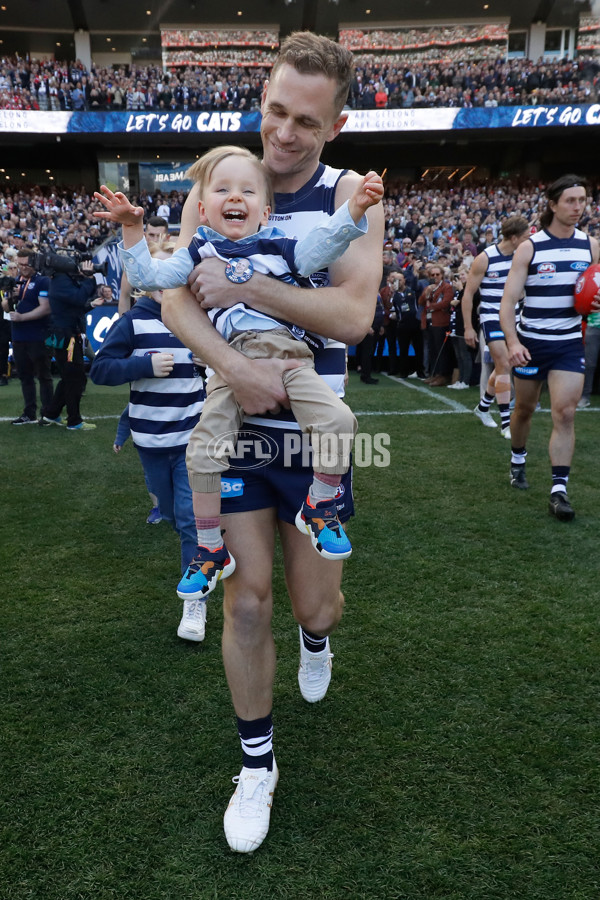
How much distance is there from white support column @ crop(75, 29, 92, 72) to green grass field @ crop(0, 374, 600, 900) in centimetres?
3793

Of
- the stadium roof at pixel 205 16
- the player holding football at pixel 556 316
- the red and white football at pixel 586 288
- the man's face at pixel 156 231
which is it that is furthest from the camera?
the stadium roof at pixel 205 16

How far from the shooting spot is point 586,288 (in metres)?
4.71

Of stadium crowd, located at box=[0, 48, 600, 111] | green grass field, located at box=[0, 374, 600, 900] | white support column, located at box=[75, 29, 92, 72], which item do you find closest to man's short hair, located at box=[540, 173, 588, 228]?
green grass field, located at box=[0, 374, 600, 900]

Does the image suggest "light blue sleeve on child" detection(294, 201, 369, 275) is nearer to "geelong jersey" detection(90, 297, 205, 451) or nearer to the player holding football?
"geelong jersey" detection(90, 297, 205, 451)

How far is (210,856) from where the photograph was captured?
198cm

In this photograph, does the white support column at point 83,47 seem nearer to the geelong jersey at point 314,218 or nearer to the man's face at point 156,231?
the man's face at point 156,231

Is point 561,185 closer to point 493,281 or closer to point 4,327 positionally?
point 493,281

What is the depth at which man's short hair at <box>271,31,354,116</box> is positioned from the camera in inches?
78.5

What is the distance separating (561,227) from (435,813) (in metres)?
4.18

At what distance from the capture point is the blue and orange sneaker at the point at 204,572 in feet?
6.55

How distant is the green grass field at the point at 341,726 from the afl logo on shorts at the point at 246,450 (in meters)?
1.10

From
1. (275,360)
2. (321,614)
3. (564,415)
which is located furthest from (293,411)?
(564,415)

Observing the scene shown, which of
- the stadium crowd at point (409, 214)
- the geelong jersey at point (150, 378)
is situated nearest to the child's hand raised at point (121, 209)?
the geelong jersey at point (150, 378)

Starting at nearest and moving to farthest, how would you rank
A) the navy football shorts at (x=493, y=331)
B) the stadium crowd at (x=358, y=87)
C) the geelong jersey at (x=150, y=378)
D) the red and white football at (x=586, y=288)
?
1. the geelong jersey at (x=150, y=378)
2. the red and white football at (x=586, y=288)
3. the navy football shorts at (x=493, y=331)
4. the stadium crowd at (x=358, y=87)
